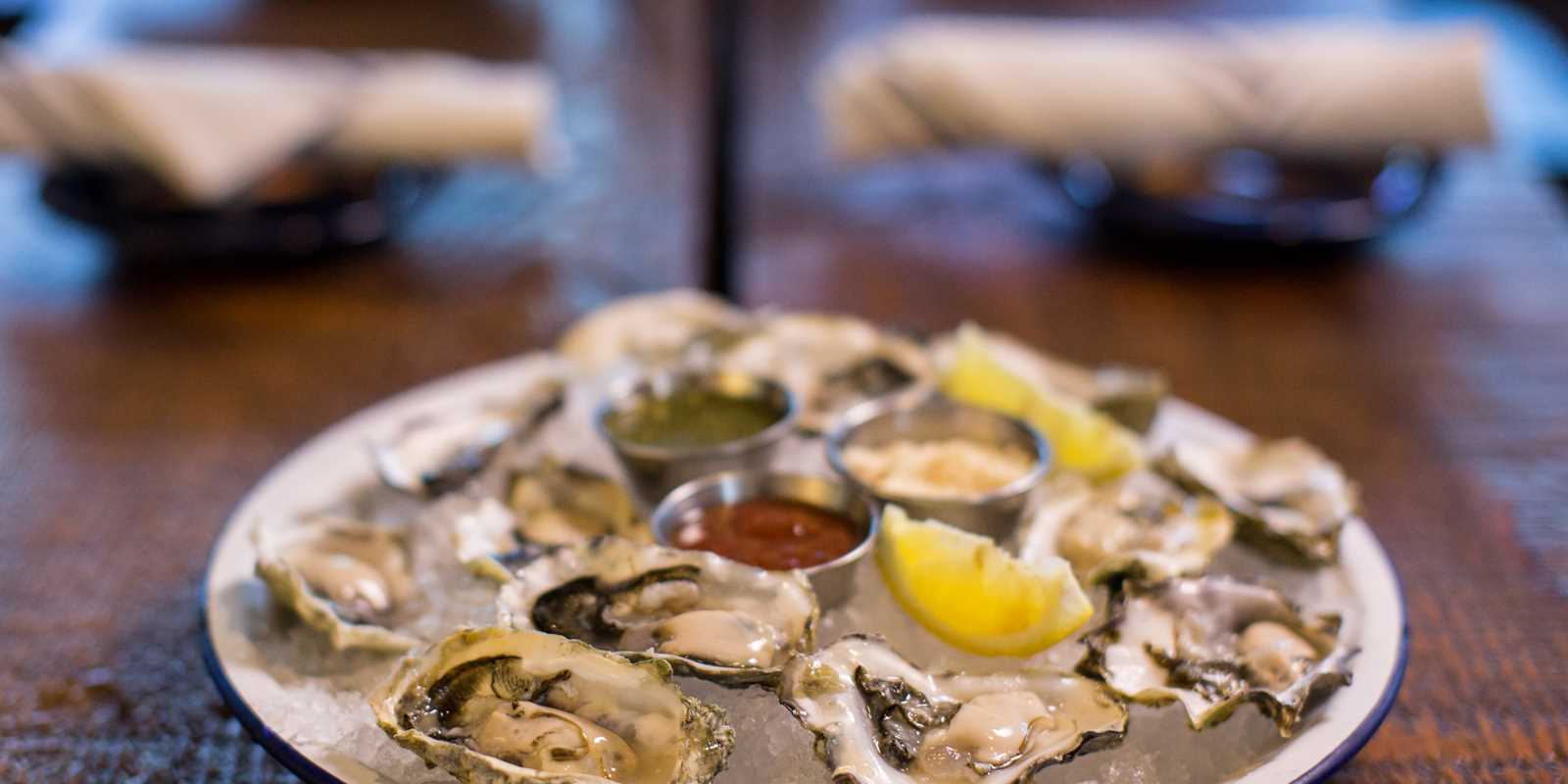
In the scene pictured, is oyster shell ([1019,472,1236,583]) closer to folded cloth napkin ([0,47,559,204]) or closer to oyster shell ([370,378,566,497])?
oyster shell ([370,378,566,497])

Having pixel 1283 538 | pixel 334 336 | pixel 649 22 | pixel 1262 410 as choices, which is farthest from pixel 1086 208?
pixel 649 22

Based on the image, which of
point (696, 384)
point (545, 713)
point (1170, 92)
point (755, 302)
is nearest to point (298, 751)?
point (545, 713)

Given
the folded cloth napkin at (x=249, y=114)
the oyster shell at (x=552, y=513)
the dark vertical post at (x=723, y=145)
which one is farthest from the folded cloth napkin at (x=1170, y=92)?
the oyster shell at (x=552, y=513)

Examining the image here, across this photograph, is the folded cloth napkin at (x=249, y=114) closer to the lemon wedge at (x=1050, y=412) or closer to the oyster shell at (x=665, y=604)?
the lemon wedge at (x=1050, y=412)

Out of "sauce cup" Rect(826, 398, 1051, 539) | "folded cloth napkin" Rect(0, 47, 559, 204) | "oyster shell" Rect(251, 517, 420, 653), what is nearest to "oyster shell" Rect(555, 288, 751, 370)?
"sauce cup" Rect(826, 398, 1051, 539)

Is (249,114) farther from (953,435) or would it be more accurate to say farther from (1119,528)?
(1119,528)

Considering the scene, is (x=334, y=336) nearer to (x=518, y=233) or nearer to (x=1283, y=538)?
(x=518, y=233)

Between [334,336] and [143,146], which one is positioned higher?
[143,146]
